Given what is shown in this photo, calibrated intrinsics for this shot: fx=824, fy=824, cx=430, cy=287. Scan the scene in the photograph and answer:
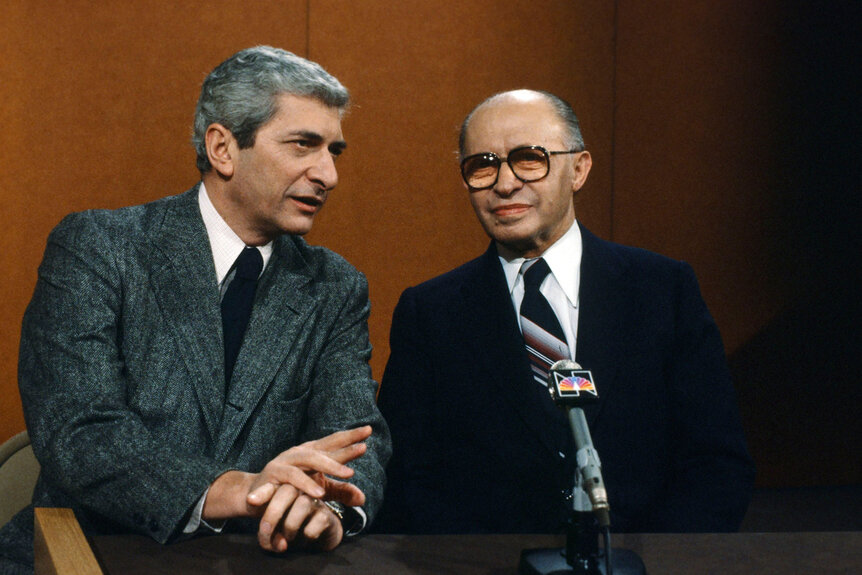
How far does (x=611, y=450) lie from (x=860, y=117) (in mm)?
2984

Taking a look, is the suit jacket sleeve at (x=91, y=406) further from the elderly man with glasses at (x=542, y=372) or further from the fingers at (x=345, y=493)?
the elderly man with glasses at (x=542, y=372)

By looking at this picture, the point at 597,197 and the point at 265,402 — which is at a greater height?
the point at 597,197

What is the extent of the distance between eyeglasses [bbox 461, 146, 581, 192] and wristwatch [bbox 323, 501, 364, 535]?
2.86 feet

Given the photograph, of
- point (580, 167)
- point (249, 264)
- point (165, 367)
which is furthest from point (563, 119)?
point (165, 367)

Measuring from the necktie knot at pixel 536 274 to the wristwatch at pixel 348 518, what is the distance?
0.77 m

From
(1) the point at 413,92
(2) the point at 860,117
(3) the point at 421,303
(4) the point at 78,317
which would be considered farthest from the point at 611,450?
(2) the point at 860,117

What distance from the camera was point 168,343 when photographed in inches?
63.9

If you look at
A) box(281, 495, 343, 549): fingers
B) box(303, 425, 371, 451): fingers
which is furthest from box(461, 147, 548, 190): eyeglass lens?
box(281, 495, 343, 549): fingers

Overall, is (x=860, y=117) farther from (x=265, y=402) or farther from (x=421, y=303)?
(x=265, y=402)

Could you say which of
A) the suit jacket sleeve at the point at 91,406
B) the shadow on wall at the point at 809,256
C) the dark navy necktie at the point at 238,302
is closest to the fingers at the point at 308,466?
the suit jacket sleeve at the point at 91,406

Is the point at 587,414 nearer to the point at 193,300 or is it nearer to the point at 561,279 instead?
the point at 561,279

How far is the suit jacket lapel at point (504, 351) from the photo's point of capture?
1807 mm

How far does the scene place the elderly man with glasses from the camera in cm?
180

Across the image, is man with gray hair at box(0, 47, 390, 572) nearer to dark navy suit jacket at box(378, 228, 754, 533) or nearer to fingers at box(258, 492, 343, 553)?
fingers at box(258, 492, 343, 553)
